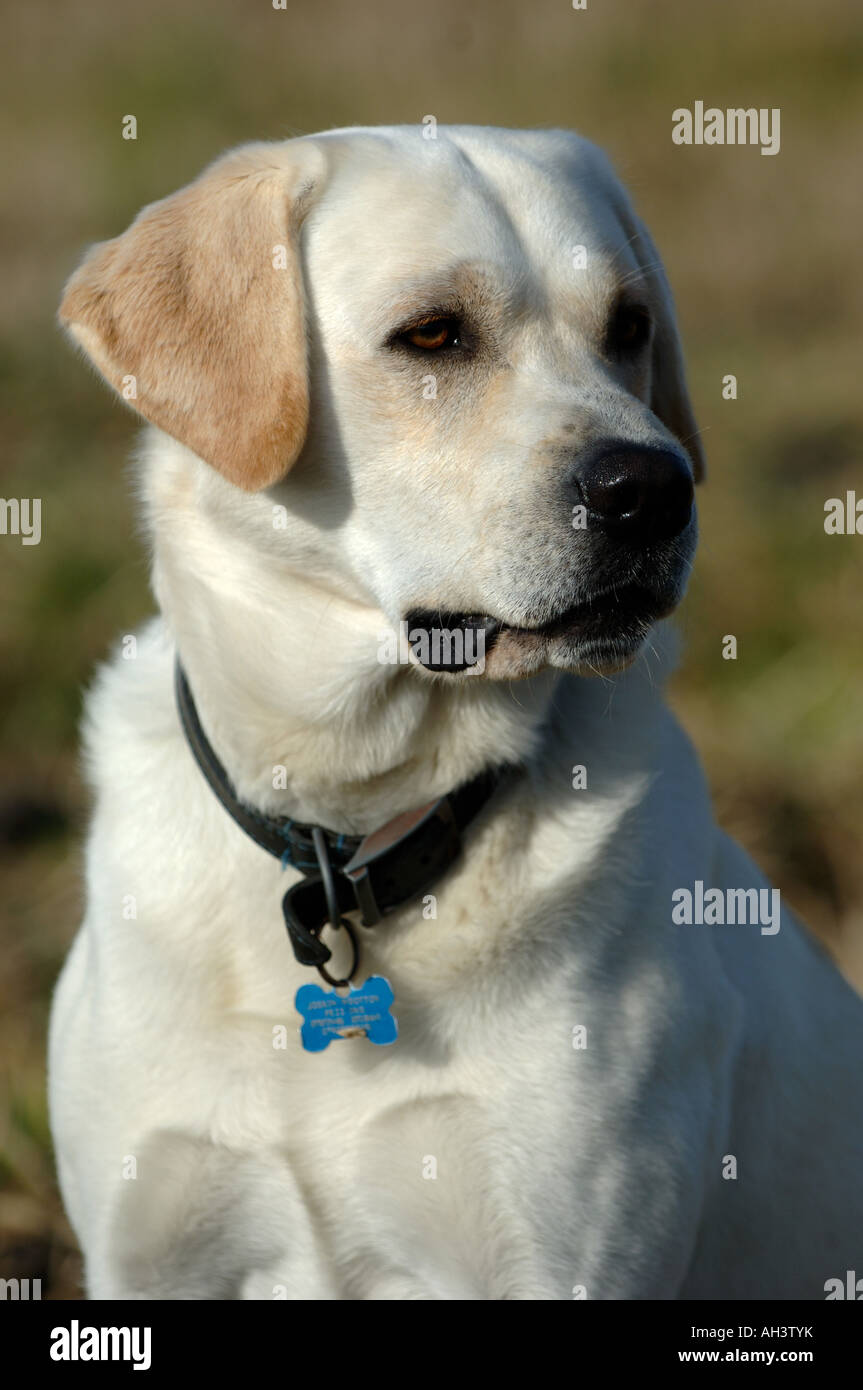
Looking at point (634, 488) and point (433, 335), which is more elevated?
point (433, 335)

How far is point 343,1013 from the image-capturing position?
2.48m

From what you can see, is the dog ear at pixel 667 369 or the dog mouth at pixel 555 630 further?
the dog ear at pixel 667 369

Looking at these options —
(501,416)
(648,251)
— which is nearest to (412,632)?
(501,416)

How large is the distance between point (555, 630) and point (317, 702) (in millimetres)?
436

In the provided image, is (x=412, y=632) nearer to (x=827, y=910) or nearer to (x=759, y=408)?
(x=827, y=910)

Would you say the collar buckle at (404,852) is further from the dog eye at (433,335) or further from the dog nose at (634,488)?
the dog eye at (433,335)

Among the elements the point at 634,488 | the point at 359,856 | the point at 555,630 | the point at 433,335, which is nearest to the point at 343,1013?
the point at 359,856

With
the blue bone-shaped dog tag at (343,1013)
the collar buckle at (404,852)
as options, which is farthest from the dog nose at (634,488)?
the blue bone-shaped dog tag at (343,1013)

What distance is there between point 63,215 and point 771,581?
5757 mm

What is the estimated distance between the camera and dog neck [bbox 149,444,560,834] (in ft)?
8.47

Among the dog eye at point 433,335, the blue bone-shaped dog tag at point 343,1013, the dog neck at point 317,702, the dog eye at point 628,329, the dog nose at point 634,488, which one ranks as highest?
the dog eye at point 628,329

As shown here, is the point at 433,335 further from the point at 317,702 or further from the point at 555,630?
the point at 317,702

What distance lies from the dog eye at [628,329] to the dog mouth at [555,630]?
1.74 feet

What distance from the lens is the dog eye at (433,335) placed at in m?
2.47
